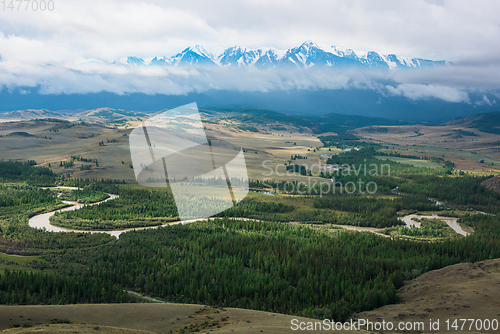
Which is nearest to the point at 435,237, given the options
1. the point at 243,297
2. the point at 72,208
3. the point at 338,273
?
the point at 338,273

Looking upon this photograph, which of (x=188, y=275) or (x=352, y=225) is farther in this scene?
(x=352, y=225)

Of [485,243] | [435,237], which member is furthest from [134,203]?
[485,243]

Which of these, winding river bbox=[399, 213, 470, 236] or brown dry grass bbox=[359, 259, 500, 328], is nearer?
brown dry grass bbox=[359, 259, 500, 328]

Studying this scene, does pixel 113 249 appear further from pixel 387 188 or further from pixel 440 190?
pixel 440 190

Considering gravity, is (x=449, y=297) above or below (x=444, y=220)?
above

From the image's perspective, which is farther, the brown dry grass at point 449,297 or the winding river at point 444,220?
the winding river at point 444,220

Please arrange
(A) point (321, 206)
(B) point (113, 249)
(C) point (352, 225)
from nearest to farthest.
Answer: (B) point (113, 249), (C) point (352, 225), (A) point (321, 206)

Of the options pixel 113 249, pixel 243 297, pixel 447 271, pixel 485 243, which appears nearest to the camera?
pixel 243 297

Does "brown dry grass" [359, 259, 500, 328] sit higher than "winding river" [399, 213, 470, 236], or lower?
higher

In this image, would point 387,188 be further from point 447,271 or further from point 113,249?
point 113,249

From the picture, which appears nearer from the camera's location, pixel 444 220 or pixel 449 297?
pixel 449 297
